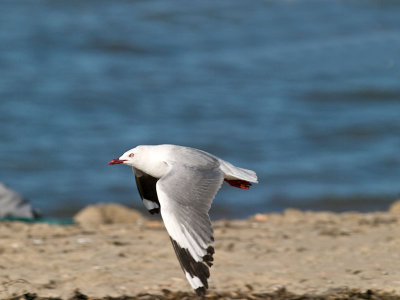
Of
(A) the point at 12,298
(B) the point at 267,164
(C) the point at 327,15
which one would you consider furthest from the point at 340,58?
(A) the point at 12,298

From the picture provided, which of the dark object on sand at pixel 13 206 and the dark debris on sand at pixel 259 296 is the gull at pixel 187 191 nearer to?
the dark debris on sand at pixel 259 296

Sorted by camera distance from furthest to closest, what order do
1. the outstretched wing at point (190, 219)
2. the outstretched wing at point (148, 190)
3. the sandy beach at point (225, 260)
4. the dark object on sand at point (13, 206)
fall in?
the dark object on sand at point (13, 206)
the outstretched wing at point (148, 190)
the sandy beach at point (225, 260)
the outstretched wing at point (190, 219)

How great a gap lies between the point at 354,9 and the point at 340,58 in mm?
5143

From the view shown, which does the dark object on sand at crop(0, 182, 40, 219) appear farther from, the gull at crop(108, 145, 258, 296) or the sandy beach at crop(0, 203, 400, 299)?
the gull at crop(108, 145, 258, 296)

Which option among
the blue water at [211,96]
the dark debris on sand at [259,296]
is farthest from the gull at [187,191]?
the blue water at [211,96]

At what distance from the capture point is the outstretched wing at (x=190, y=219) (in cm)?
414

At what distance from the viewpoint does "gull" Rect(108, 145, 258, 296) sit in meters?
4.15

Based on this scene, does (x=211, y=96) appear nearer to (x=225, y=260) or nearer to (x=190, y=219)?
(x=225, y=260)

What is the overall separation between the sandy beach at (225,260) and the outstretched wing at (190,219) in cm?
85

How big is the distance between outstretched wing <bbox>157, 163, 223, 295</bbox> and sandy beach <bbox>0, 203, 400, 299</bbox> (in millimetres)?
847

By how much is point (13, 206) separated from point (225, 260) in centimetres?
326

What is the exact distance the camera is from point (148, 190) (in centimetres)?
530

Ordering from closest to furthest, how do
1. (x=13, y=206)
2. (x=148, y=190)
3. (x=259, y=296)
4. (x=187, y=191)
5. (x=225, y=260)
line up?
(x=187, y=191), (x=259, y=296), (x=148, y=190), (x=225, y=260), (x=13, y=206)

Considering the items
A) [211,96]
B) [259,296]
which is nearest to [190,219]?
[259,296]
